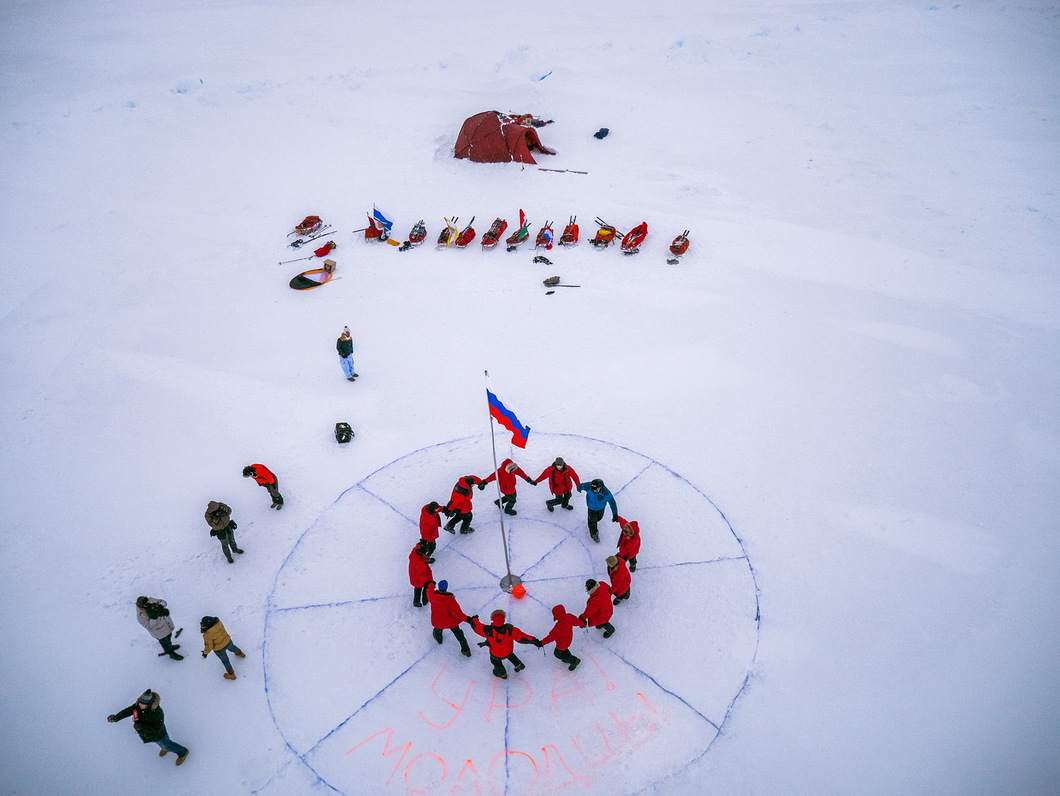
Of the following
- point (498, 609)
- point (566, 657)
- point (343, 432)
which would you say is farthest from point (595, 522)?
point (343, 432)

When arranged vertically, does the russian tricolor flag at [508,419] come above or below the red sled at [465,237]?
above

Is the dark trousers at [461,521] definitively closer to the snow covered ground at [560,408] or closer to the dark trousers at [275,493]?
the snow covered ground at [560,408]

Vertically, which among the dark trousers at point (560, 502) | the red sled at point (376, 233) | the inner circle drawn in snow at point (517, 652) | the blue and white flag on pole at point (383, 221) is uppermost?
the blue and white flag on pole at point (383, 221)

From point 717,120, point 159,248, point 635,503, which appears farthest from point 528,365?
point 717,120

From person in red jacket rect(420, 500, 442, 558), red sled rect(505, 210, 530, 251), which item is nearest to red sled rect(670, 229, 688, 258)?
red sled rect(505, 210, 530, 251)

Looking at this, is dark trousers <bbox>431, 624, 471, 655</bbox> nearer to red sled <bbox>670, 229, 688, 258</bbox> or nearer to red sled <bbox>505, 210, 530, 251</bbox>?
red sled <bbox>505, 210, 530, 251</bbox>

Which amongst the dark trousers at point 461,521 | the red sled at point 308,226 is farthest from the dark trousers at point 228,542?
the red sled at point 308,226

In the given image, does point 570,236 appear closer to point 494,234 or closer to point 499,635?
point 494,234
